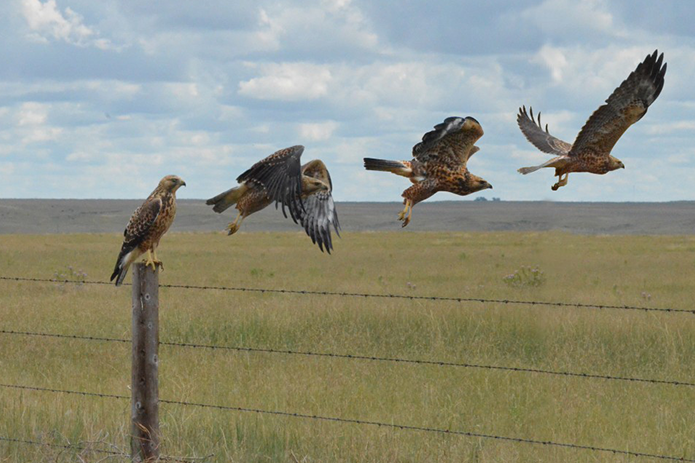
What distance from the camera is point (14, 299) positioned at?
628 inches

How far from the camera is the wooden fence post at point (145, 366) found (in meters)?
5.41

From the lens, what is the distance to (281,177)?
2.28 meters

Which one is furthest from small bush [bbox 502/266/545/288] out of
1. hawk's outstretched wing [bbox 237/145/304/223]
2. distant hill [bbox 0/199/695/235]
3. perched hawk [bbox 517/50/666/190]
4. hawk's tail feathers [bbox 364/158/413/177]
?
distant hill [bbox 0/199/695/235]

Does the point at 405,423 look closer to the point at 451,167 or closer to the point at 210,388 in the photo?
the point at 210,388

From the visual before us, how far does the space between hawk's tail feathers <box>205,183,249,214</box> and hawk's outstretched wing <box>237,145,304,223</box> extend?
0.07m

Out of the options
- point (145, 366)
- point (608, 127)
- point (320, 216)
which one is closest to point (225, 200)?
point (320, 216)

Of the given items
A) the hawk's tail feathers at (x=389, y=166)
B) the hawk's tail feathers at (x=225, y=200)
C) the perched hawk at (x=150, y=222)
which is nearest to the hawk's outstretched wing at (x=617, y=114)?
the hawk's tail feathers at (x=389, y=166)

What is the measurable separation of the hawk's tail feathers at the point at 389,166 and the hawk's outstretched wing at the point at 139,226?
153cm

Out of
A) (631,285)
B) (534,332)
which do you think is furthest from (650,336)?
(631,285)

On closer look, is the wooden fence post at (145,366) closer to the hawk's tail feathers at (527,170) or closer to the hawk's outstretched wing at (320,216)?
the hawk's outstretched wing at (320,216)

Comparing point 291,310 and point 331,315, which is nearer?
point 331,315

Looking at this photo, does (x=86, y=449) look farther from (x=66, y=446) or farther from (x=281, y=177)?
(x=281, y=177)

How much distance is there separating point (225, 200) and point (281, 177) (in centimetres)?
18

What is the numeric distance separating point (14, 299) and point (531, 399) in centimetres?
1117
